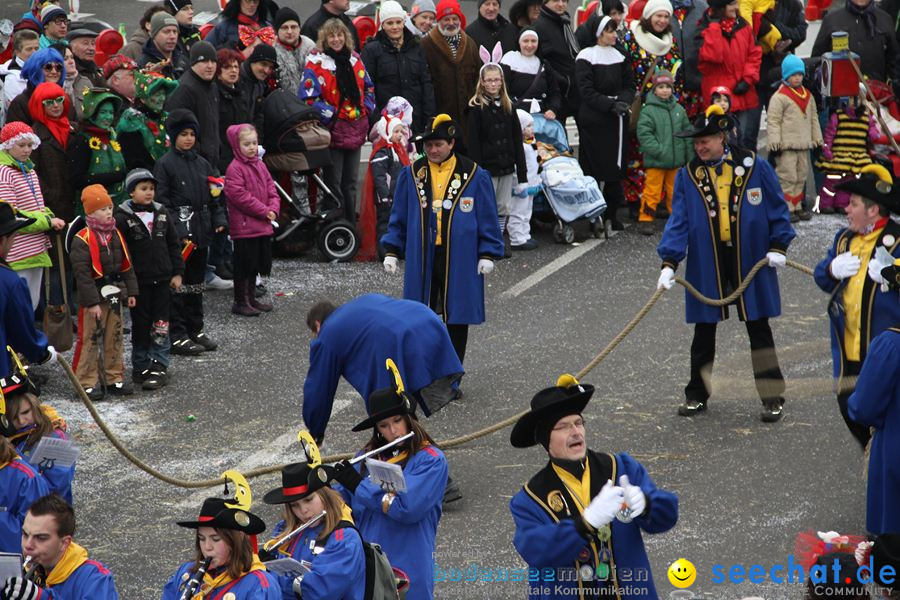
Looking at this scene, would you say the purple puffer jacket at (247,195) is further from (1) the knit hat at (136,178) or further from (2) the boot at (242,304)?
(1) the knit hat at (136,178)

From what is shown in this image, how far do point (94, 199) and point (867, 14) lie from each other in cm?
871

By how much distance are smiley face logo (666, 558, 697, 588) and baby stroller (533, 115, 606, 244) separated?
687 centimetres

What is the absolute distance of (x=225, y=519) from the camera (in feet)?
18.7

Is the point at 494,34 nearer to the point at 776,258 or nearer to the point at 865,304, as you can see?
the point at 776,258

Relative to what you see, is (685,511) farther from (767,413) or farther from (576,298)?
(576,298)

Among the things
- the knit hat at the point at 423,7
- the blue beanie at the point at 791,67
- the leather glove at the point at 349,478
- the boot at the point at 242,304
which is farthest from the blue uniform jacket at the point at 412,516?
the knit hat at the point at 423,7

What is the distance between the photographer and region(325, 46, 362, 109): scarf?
14109mm

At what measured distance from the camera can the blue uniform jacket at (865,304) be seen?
27.8 ft

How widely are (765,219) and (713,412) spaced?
134cm

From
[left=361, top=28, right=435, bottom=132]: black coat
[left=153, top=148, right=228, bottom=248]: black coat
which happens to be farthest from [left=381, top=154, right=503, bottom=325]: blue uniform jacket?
[left=361, top=28, right=435, bottom=132]: black coat

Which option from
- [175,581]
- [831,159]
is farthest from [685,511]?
[831,159]

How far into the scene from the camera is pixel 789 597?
7613mm

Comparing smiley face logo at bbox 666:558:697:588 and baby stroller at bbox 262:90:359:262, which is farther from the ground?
baby stroller at bbox 262:90:359:262

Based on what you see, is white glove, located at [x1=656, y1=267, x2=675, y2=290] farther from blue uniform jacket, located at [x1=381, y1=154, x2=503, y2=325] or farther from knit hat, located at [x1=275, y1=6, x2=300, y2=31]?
knit hat, located at [x1=275, y1=6, x2=300, y2=31]
